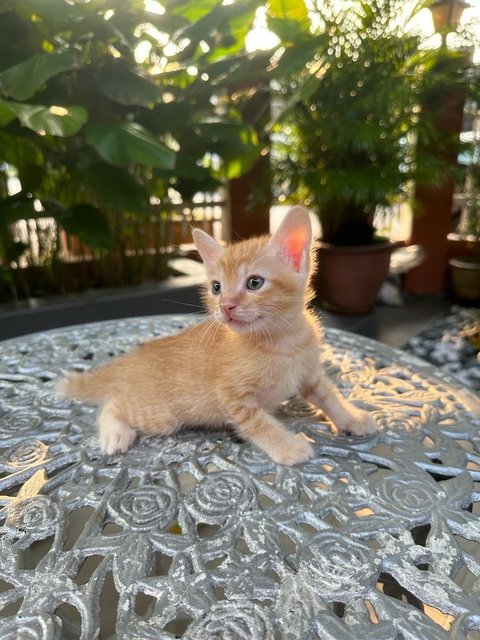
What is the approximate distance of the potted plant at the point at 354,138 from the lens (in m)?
2.18

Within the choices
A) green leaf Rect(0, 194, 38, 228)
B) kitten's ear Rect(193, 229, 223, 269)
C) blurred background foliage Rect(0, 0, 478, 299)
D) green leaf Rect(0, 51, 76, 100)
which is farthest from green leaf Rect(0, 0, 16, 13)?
kitten's ear Rect(193, 229, 223, 269)

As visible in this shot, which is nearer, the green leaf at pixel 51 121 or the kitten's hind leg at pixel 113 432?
the kitten's hind leg at pixel 113 432

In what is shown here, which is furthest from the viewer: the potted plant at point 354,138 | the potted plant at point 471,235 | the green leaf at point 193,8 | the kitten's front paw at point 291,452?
the potted plant at point 471,235

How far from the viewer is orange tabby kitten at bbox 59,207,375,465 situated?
0.73 m

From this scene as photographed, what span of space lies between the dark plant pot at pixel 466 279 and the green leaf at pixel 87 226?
215cm

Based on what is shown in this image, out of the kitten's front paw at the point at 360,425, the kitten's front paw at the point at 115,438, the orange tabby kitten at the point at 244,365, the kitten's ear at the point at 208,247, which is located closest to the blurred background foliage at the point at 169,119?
the kitten's ear at the point at 208,247

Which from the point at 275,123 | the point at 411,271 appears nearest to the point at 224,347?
the point at 275,123

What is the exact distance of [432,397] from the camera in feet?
2.96

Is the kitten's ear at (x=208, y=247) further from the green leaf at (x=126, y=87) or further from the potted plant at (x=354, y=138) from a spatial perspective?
the potted plant at (x=354, y=138)

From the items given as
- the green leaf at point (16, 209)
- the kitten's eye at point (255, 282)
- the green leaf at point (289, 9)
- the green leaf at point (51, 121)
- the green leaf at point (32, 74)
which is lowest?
the kitten's eye at point (255, 282)

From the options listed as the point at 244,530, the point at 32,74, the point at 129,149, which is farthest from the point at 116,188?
the point at 244,530

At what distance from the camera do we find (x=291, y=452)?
27.8 inches

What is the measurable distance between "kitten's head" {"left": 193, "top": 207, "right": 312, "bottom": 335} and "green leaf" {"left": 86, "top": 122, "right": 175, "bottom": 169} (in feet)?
2.33

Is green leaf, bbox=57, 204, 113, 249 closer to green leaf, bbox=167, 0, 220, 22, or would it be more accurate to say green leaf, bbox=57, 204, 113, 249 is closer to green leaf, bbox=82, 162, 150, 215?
green leaf, bbox=82, 162, 150, 215
